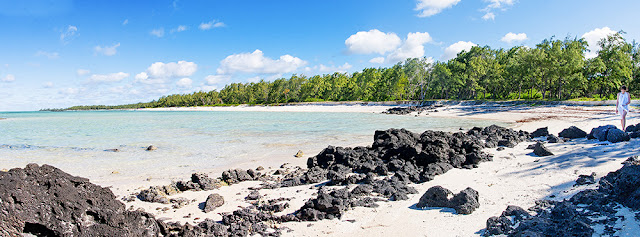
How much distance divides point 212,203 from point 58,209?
2.97 m

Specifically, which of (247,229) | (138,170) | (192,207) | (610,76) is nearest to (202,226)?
(247,229)

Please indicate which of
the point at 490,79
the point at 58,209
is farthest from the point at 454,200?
the point at 490,79

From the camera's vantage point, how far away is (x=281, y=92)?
11100 centimetres

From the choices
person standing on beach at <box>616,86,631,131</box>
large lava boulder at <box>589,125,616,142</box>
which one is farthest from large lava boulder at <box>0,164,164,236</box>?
person standing on beach at <box>616,86,631,131</box>

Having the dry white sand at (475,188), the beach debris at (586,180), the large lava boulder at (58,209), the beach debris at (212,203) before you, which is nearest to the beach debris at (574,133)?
the dry white sand at (475,188)

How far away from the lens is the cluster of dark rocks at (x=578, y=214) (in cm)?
411

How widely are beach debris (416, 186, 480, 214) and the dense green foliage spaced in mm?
43765

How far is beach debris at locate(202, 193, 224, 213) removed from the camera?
21.4 ft

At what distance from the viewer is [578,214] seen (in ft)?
15.0

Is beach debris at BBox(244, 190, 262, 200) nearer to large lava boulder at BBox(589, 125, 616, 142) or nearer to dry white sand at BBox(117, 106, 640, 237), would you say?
dry white sand at BBox(117, 106, 640, 237)

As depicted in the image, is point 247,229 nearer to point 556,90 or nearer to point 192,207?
point 192,207

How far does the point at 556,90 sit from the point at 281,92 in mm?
79140

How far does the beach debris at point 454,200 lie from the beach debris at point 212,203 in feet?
13.3

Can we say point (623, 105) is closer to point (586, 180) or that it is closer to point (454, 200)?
point (586, 180)
